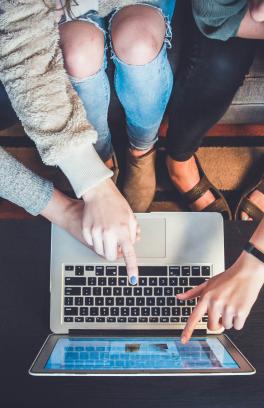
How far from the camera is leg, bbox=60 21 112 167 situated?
3.11 feet

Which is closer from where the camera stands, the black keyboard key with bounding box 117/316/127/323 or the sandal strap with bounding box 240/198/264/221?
the black keyboard key with bounding box 117/316/127/323

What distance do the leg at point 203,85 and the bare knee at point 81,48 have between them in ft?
0.70

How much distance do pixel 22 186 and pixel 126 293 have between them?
271 mm

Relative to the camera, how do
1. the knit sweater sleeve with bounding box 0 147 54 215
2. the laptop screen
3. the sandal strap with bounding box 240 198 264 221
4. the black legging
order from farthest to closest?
the sandal strap with bounding box 240 198 264 221 → the black legging → the knit sweater sleeve with bounding box 0 147 54 215 → the laptop screen

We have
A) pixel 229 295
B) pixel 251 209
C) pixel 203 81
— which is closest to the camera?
pixel 229 295

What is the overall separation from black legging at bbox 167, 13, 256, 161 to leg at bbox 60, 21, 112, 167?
188 millimetres

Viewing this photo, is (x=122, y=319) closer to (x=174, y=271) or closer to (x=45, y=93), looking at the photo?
(x=174, y=271)

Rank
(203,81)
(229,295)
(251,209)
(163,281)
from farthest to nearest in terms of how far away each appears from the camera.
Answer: (251,209) < (203,81) < (163,281) < (229,295)

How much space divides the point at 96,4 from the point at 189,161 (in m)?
0.50

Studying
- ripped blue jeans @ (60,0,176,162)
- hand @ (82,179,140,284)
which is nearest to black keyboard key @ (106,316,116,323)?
hand @ (82,179,140,284)

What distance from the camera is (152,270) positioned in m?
0.91

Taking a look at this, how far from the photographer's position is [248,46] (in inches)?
41.3

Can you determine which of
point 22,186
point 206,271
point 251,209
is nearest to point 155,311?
point 206,271

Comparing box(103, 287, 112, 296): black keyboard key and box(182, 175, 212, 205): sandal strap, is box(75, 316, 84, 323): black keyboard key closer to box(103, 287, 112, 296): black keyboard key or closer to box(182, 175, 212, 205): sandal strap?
box(103, 287, 112, 296): black keyboard key
